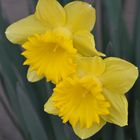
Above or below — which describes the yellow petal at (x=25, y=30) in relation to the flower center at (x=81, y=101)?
above

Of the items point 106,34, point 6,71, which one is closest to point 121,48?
point 106,34

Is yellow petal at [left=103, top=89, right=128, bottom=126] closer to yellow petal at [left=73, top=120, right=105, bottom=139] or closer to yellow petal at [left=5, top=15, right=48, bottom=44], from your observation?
yellow petal at [left=73, top=120, right=105, bottom=139]

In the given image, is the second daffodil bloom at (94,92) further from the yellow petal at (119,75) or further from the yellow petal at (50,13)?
the yellow petal at (50,13)

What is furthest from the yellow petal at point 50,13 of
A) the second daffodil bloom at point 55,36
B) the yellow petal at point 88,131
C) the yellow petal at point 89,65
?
the yellow petal at point 88,131

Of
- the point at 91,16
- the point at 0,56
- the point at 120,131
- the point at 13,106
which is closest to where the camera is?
the point at 91,16

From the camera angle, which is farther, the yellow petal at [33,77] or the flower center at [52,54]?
the yellow petal at [33,77]

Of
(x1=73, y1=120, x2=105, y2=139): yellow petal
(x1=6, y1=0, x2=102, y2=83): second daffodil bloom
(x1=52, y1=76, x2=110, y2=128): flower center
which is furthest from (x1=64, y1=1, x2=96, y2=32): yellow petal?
→ (x1=73, y1=120, x2=105, y2=139): yellow petal

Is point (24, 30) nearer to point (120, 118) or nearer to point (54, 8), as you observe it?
point (54, 8)

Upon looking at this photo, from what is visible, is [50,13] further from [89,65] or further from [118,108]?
[118,108]

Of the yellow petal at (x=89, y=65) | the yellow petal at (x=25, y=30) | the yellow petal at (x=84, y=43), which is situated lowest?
the yellow petal at (x=89, y=65)
